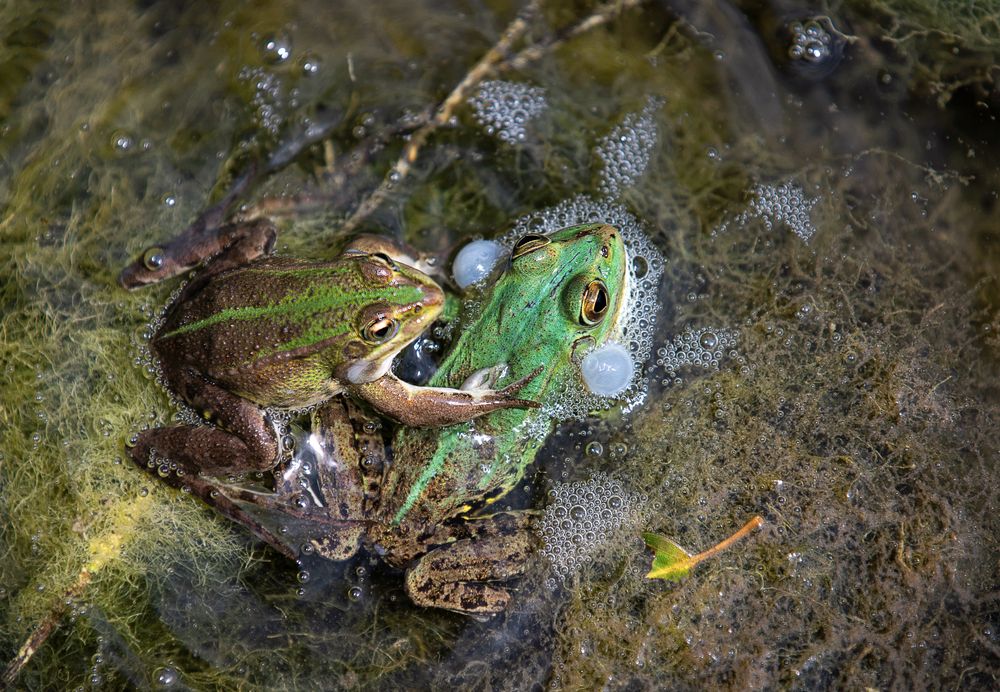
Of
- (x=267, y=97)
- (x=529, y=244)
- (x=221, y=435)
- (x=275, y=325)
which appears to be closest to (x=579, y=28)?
(x=529, y=244)

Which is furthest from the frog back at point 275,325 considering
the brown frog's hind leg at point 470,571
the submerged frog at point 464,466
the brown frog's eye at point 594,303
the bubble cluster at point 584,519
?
the bubble cluster at point 584,519

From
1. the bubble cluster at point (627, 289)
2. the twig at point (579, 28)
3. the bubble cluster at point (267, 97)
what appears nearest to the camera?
the bubble cluster at point (627, 289)

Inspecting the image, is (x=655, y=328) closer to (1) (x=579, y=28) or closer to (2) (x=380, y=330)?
(2) (x=380, y=330)

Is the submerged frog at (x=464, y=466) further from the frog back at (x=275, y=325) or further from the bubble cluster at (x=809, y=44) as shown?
the bubble cluster at (x=809, y=44)

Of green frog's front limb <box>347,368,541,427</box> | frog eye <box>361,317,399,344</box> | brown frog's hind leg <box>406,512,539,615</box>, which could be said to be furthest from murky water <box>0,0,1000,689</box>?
frog eye <box>361,317,399,344</box>

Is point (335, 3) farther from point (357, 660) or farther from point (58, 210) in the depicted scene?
point (357, 660)

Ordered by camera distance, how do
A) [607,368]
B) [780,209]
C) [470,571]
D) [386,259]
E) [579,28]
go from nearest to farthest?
[386,259] → [470,571] → [607,368] → [780,209] → [579,28]
